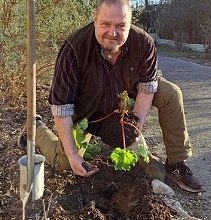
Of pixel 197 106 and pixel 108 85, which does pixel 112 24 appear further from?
pixel 197 106

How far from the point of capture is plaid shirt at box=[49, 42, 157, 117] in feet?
8.54

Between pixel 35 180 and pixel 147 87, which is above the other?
pixel 147 87

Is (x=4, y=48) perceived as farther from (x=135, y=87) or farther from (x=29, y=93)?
(x=29, y=93)

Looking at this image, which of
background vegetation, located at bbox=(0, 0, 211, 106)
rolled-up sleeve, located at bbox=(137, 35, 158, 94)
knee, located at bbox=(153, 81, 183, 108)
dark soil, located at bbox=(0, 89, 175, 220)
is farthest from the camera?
background vegetation, located at bbox=(0, 0, 211, 106)

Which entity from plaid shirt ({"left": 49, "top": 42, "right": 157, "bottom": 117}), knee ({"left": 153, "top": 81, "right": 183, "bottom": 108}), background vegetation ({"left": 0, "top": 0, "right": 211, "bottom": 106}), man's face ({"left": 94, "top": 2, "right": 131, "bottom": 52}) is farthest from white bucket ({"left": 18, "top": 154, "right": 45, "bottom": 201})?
background vegetation ({"left": 0, "top": 0, "right": 211, "bottom": 106})

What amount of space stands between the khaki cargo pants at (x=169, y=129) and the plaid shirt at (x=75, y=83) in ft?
0.52

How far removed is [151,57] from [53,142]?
36.9 inches

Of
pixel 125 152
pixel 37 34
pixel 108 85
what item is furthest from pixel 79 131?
pixel 37 34

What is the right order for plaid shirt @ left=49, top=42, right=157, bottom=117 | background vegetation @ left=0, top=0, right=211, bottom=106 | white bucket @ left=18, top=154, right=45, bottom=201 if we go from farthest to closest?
1. background vegetation @ left=0, top=0, right=211, bottom=106
2. plaid shirt @ left=49, top=42, right=157, bottom=117
3. white bucket @ left=18, top=154, right=45, bottom=201

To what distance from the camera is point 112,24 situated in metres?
2.51

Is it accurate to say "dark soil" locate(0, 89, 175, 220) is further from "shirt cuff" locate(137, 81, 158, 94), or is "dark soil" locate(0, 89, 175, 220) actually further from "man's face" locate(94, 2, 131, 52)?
"man's face" locate(94, 2, 131, 52)

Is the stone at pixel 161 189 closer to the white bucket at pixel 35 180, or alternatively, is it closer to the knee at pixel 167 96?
the knee at pixel 167 96

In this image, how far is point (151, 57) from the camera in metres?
2.85

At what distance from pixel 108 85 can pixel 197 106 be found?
2.55 m
